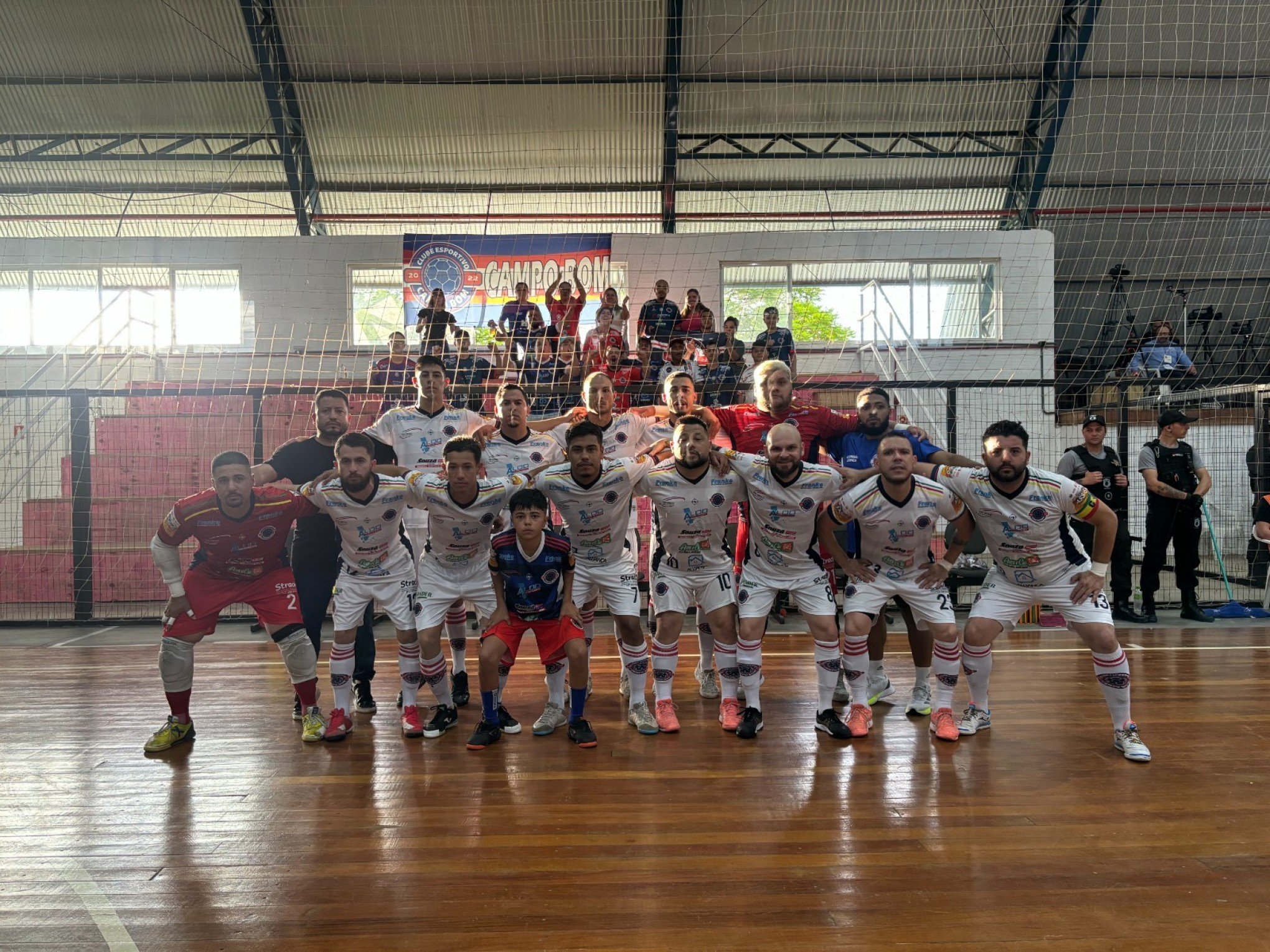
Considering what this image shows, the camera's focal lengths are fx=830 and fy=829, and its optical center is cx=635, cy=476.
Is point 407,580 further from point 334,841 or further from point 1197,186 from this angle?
point 1197,186

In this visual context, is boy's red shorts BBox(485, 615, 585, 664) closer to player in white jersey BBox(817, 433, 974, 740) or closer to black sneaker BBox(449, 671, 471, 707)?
black sneaker BBox(449, 671, 471, 707)

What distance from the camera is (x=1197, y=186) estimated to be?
15.8m

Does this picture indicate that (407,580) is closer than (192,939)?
No

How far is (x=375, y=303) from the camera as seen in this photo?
15.6 meters

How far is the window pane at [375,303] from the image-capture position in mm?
15555

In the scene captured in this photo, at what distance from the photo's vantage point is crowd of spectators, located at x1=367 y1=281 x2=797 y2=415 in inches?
388

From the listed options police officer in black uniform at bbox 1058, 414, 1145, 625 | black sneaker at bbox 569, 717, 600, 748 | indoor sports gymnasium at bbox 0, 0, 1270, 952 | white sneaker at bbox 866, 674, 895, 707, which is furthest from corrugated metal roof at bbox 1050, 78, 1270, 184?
black sneaker at bbox 569, 717, 600, 748

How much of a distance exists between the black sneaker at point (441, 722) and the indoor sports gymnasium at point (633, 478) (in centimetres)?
2

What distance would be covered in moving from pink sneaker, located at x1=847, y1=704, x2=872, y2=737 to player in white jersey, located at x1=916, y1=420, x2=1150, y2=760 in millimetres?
559

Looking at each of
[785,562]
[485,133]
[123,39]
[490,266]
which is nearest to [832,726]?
[785,562]

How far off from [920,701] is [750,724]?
4.16 ft

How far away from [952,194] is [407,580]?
49.1 ft

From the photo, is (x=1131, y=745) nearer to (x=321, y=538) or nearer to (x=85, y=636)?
(x=321, y=538)

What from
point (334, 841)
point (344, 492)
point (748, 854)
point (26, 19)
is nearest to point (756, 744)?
point (748, 854)
